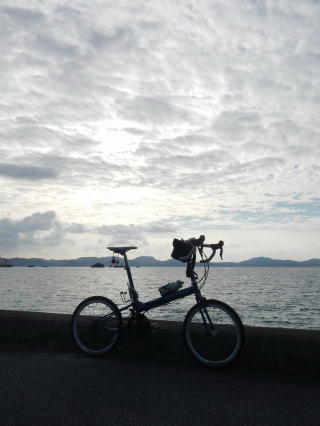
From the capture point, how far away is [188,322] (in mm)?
4883

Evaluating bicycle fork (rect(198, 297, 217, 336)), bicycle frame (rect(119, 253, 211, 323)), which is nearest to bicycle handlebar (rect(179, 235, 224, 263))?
bicycle frame (rect(119, 253, 211, 323))

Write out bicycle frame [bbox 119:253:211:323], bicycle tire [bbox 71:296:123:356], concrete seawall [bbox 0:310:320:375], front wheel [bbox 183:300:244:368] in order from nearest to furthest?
concrete seawall [bbox 0:310:320:375]
front wheel [bbox 183:300:244:368]
bicycle frame [bbox 119:253:211:323]
bicycle tire [bbox 71:296:123:356]

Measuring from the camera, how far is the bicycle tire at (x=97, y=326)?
5.27 m

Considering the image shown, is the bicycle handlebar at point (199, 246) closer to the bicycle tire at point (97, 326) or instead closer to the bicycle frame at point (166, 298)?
the bicycle frame at point (166, 298)

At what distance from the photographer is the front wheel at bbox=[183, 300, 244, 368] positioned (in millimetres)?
4730

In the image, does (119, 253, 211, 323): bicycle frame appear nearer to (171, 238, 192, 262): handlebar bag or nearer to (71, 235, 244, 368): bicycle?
(71, 235, 244, 368): bicycle

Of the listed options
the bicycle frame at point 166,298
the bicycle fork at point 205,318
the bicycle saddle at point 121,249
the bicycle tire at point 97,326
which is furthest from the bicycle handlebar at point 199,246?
the bicycle tire at point 97,326

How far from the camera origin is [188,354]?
196 inches

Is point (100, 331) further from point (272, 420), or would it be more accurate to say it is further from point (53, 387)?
point (272, 420)

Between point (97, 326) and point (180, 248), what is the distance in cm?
169

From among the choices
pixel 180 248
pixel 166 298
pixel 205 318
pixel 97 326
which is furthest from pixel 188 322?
pixel 97 326

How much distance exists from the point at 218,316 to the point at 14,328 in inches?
133

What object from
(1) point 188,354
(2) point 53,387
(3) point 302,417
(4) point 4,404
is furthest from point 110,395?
(3) point 302,417

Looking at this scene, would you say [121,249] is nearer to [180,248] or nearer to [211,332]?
[180,248]
